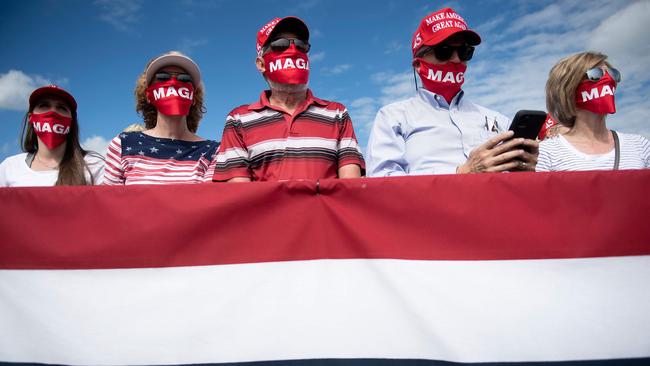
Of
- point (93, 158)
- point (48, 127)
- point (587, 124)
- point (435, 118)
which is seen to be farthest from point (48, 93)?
point (587, 124)

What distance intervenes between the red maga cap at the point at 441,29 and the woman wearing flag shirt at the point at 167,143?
1.85 metres

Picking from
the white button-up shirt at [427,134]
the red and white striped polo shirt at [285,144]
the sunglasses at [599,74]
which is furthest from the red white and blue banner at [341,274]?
the sunglasses at [599,74]

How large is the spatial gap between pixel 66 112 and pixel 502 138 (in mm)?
3455

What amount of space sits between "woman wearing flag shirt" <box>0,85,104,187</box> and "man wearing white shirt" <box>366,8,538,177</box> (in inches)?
→ 94.1

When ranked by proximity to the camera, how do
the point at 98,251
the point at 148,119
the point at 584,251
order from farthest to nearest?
the point at 148,119 < the point at 98,251 < the point at 584,251

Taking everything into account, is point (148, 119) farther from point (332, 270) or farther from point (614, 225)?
point (614, 225)

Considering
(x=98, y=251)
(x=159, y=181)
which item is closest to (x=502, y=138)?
(x=98, y=251)

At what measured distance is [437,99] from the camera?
3.12 metres

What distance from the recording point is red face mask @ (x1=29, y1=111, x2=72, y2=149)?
336 cm

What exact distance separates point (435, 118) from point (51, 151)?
10.4ft

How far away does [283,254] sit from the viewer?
6.40 feet

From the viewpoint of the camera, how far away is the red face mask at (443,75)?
9.84ft

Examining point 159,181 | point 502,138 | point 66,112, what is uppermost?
point 66,112

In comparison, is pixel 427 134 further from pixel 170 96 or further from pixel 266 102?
pixel 170 96
